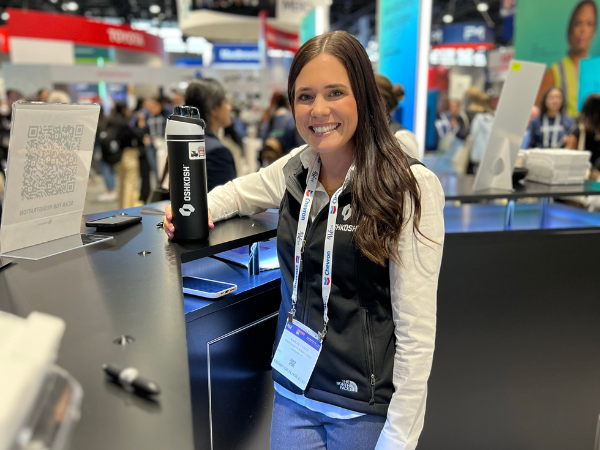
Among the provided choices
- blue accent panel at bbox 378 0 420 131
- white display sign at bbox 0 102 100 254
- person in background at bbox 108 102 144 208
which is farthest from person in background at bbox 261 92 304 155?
white display sign at bbox 0 102 100 254

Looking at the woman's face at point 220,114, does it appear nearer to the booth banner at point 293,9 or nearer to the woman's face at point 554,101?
→ the woman's face at point 554,101

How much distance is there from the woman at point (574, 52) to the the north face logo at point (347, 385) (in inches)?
236

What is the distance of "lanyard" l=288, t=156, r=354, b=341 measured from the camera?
1.20 metres

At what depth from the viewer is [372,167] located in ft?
3.96

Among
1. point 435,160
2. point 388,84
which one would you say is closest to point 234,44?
point 435,160

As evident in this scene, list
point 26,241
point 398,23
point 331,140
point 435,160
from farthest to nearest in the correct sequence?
1. point 435,160
2. point 398,23
3. point 26,241
4. point 331,140

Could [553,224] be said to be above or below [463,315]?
above

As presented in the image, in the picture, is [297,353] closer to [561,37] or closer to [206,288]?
[206,288]

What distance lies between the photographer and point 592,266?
2158mm

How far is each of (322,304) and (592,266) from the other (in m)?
1.52

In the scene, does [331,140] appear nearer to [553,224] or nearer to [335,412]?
[335,412]

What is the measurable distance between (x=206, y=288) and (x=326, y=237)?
0.46m

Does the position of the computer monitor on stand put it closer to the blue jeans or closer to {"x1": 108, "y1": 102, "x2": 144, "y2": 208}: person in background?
the blue jeans

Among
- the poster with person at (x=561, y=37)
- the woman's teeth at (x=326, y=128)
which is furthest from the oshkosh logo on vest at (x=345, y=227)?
the poster with person at (x=561, y=37)
